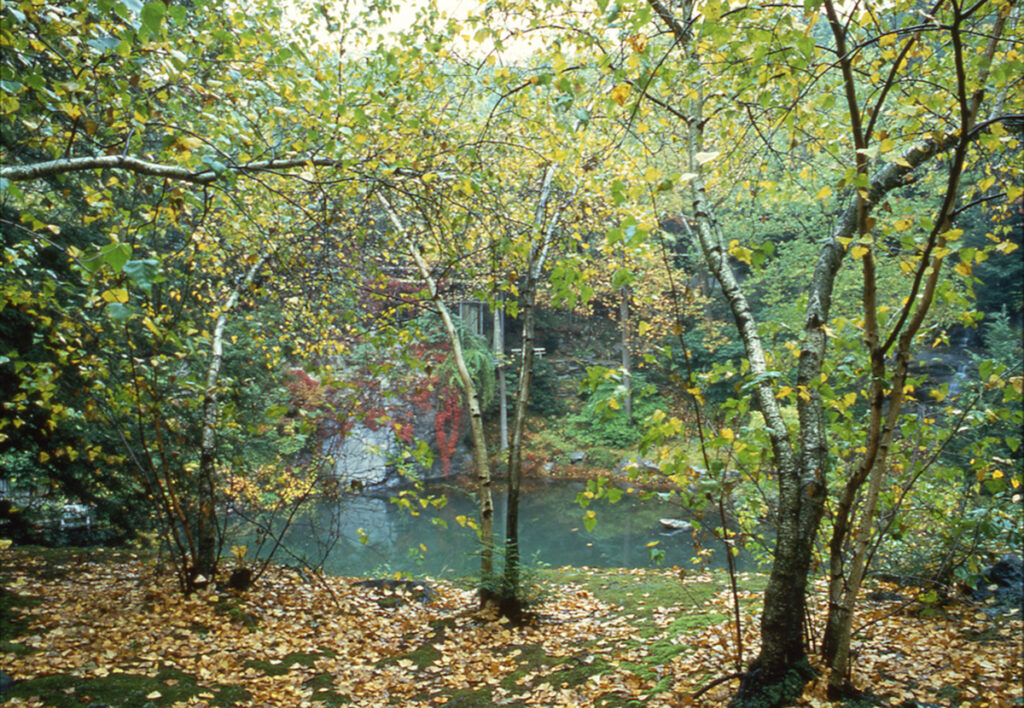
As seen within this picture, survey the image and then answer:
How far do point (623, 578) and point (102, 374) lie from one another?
5580mm

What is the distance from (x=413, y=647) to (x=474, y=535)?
427 cm

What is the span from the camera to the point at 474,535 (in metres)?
8.63

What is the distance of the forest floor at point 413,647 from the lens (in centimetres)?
304

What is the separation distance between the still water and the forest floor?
3214 mm

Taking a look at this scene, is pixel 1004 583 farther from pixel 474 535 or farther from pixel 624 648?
pixel 474 535

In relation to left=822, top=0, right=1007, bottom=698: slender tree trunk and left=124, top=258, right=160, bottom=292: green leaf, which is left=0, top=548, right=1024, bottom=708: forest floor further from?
left=124, top=258, right=160, bottom=292: green leaf

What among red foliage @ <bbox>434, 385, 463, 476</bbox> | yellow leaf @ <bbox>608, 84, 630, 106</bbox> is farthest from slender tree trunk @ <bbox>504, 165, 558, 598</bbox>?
red foliage @ <bbox>434, 385, 463, 476</bbox>

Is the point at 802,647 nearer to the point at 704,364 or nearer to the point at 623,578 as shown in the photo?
the point at 623,578

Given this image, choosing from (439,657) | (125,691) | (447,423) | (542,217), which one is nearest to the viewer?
(125,691)

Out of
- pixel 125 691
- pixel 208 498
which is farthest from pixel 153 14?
pixel 208 498

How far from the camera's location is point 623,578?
6.79 m

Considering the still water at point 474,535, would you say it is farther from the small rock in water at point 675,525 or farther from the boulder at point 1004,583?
the boulder at point 1004,583

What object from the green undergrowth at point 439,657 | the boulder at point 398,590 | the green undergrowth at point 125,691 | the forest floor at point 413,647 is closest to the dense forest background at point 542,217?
the forest floor at point 413,647

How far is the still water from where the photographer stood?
9766mm
